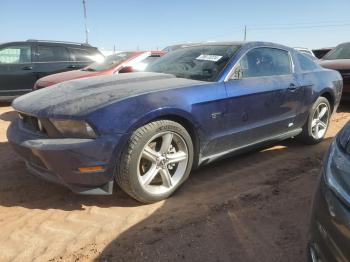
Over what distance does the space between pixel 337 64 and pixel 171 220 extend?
7.03 m

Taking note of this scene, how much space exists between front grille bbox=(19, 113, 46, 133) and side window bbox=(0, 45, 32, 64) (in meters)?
5.98

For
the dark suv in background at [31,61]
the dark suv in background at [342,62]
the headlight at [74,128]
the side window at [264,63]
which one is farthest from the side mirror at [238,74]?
the dark suv in background at [31,61]

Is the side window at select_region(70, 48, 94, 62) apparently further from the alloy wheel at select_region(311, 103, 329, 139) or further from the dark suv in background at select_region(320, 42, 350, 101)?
the alloy wheel at select_region(311, 103, 329, 139)

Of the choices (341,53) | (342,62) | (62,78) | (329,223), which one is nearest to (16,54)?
(62,78)

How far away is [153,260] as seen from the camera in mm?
2729

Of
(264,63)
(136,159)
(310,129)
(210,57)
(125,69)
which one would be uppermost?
(210,57)

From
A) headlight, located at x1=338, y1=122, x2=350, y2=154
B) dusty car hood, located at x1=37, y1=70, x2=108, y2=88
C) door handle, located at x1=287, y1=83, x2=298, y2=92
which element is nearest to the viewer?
headlight, located at x1=338, y1=122, x2=350, y2=154

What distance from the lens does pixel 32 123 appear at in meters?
3.61

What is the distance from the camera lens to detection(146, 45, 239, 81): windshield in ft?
13.7

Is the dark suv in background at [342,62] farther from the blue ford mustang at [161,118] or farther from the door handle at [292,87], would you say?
the door handle at [292,87]

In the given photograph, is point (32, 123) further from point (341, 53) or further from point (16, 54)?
point (341, 53)

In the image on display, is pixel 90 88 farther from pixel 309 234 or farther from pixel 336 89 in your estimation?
pixel 336 89

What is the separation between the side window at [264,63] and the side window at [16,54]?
21.1ft

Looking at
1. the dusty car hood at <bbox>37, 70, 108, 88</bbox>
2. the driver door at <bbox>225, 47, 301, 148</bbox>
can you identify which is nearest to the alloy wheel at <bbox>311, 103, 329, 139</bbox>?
the driver door at <bbox>225, 47, 301, 148</bbox>
